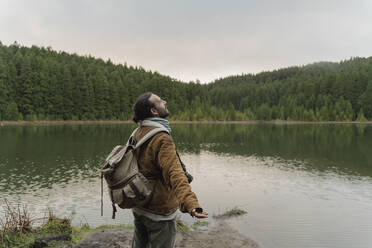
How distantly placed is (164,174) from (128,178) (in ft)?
1.41

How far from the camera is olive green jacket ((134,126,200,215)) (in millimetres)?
3346

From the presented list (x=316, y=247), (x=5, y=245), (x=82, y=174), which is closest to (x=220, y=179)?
(x=82, y=174)

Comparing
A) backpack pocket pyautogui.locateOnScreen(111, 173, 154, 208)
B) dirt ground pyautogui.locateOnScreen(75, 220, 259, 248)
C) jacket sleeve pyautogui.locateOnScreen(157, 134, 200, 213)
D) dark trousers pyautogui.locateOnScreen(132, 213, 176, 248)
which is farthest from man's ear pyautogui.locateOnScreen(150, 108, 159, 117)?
dirt ground pyautogui.locateOnScreen(75, 220, 259, 248)

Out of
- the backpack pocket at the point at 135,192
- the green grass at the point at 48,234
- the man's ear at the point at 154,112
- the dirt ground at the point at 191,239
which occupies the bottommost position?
the dirt ground at the point at 191,239

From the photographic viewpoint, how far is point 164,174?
353 centimetres

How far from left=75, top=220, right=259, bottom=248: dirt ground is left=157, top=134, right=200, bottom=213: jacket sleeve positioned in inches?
250

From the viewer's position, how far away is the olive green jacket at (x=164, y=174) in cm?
335

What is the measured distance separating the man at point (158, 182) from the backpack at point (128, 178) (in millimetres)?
96

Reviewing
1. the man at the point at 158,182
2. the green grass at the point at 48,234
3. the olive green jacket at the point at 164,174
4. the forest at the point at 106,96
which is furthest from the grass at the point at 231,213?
the forest at the point at 106,96

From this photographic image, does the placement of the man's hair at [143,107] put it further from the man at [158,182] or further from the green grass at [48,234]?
the green grass at [48,234]

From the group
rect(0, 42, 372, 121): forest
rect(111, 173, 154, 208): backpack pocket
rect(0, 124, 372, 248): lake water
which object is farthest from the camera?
rect(0, 42, 372, 121): forest

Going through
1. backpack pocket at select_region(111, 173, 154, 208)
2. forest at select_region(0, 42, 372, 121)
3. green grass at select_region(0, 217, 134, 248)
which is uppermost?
forest at select_region(0, 42, 372, 121)

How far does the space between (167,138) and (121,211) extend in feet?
36.4

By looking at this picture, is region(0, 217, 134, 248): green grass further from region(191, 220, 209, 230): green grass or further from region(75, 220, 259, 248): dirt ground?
region(191, 220, 209, 230): green grass
